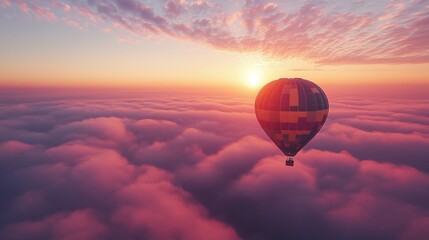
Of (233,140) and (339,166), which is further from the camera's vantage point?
(233,140)

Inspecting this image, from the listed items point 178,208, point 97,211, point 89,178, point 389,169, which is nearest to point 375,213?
point 389,169

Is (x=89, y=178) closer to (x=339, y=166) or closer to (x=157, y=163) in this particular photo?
(x=157, y=163)

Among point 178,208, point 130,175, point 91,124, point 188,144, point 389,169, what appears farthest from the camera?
point 91,124

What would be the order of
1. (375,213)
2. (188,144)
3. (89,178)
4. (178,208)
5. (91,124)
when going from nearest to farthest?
(375,213)
(178,208)
(89,178)
(188,144)
(91,124)

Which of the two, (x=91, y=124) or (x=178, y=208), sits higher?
(x=91, y=124)
